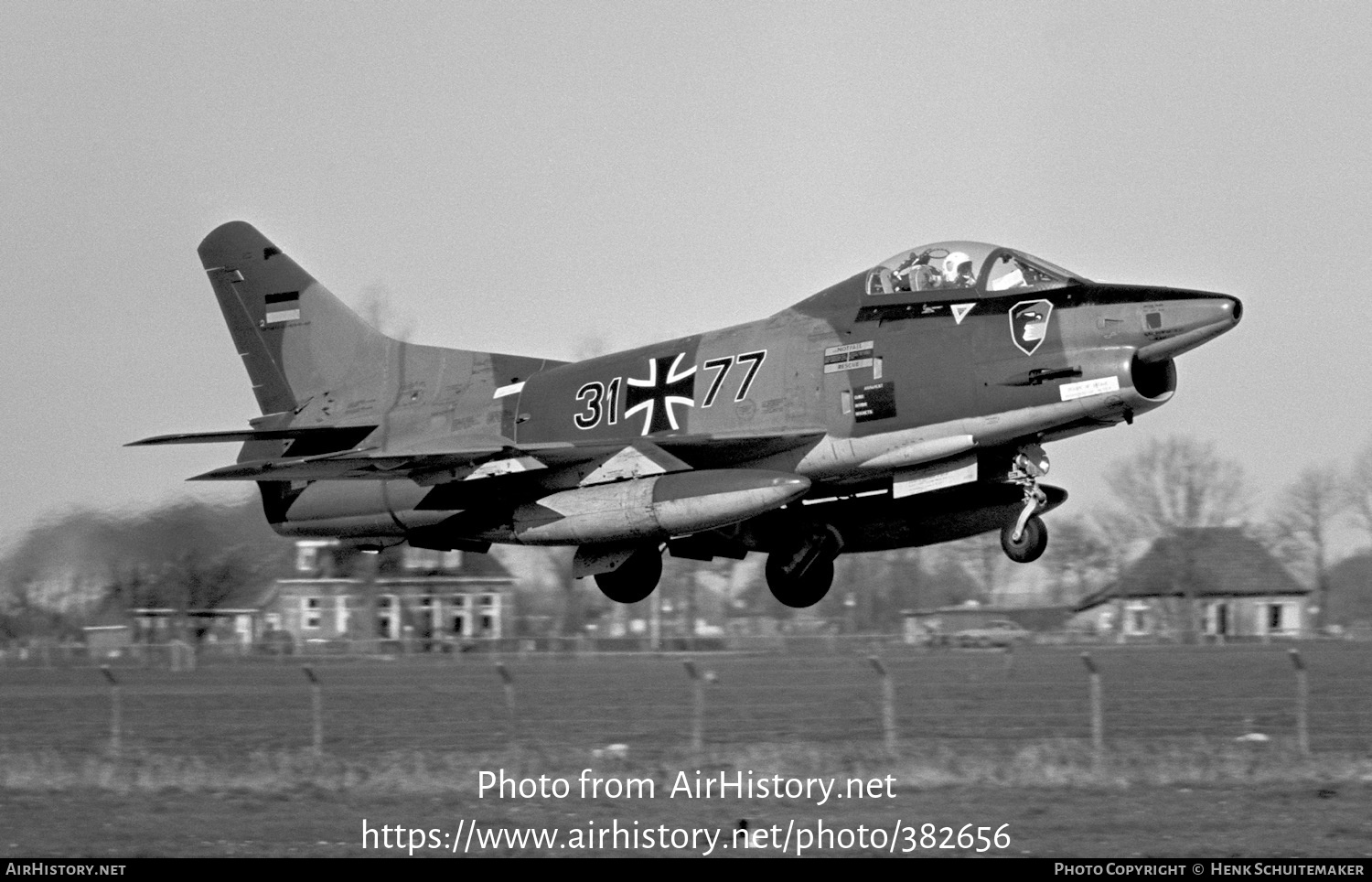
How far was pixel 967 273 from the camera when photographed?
16.4 meters

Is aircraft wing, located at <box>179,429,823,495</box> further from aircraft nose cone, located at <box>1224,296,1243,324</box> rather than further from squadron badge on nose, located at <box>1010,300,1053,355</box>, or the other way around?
aircraft nose cone, located at <box>1224,296,1243,324</box>

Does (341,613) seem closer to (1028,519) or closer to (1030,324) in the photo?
(1028,519)

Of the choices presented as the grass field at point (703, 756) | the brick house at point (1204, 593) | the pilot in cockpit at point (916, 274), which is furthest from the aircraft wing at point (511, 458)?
the brick house at point (1204, 593)

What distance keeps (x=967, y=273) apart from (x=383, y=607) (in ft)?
123

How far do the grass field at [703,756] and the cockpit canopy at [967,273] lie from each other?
5.46 metres

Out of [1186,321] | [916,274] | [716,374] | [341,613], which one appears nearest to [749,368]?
[716,374]

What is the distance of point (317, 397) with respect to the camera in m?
21.5

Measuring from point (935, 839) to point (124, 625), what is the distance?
3034cm

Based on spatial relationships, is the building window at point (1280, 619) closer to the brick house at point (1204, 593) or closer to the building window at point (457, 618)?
the brick house at point (1204, 593)

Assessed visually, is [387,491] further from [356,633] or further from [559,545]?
[356,633]

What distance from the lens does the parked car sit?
54.9 metres

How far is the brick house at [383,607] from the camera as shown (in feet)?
155

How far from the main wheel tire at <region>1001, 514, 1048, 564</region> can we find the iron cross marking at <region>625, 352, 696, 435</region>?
12.6ft

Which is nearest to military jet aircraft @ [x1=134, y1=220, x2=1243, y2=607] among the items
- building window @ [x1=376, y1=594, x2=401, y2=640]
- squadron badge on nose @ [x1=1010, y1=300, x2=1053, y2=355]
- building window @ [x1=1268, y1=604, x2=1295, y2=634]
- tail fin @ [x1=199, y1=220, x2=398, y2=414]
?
squadron badge on nose @ [x1=1010, y1=300, x2=1053, y2=355]
